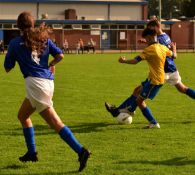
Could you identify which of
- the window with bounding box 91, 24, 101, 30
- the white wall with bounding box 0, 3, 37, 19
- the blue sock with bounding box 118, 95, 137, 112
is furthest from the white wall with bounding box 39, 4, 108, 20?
the blue sock with bounding box 118, 95, 137, 112

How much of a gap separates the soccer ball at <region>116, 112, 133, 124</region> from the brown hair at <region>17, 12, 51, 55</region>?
3.84m

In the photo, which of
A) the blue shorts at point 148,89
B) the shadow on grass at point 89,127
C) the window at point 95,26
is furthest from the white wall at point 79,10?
the blue shorts at point 148,89

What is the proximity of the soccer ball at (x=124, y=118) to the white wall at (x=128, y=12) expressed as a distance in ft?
200

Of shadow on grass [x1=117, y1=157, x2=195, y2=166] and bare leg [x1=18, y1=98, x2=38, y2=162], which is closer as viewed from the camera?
bare leg [x1=18, y1=98, x2=38, y2=162]

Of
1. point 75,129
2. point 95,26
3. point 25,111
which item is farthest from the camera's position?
point 95,26

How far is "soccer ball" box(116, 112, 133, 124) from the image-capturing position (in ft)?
32.5

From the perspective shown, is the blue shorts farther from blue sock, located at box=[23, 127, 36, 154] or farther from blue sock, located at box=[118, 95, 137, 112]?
blue sock, located at box=[23, 127, 36, 154]

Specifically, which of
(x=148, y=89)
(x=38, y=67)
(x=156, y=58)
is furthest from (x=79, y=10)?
(x=38, y=67)

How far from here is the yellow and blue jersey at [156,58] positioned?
354 inches

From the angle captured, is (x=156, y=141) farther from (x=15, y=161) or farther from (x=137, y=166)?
(x=15, y=161)

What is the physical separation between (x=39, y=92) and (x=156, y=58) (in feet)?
10.4

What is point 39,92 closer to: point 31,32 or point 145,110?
point 31,32

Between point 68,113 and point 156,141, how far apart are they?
11.8 feet

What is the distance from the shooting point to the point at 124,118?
9930 mm
